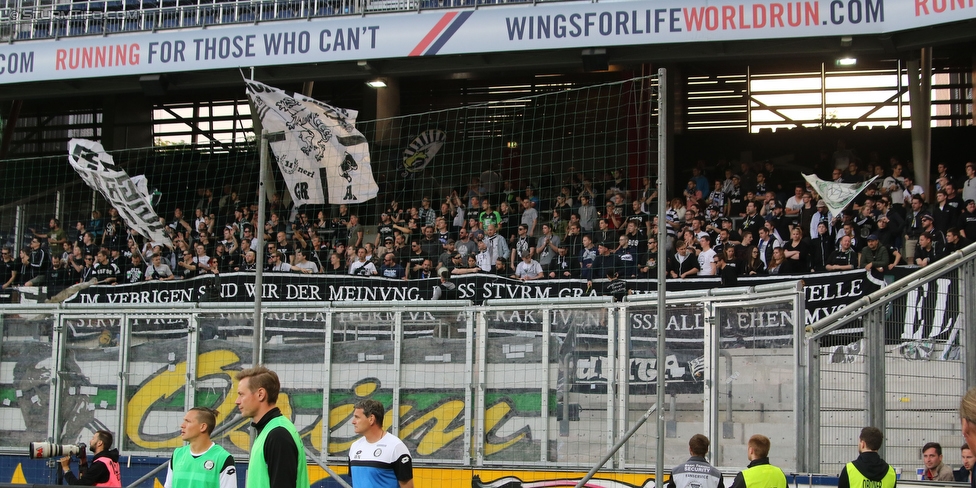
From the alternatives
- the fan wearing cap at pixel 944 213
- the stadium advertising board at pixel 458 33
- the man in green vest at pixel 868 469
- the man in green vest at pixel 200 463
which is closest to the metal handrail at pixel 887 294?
the man in green vest at pixel 868 469

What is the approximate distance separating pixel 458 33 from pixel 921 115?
871 centimetres

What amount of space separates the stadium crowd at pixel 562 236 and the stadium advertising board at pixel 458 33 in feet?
8.07

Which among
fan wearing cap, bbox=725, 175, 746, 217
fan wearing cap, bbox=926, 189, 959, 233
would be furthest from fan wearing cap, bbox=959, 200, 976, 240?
fan wearing cap, bbox=725, 175, 746, 217

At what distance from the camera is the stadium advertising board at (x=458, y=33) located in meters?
17.2

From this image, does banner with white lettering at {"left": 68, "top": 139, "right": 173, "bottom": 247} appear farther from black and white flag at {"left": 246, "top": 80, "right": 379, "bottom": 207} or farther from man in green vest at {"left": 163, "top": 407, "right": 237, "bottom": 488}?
man in green vest at {"left": 163, "top": 407, "right": 237, "bottom": 488}

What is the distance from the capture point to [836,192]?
53.0ft

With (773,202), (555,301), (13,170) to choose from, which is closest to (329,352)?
(555,301)

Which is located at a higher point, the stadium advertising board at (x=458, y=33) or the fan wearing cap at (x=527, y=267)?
the stadium advertising board at (x=458, y=33)

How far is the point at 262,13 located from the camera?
19.7 m

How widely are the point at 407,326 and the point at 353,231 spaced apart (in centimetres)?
735

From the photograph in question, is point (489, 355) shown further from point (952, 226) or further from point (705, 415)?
point (952, 226)

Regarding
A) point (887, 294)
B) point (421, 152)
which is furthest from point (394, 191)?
point (887, 294)

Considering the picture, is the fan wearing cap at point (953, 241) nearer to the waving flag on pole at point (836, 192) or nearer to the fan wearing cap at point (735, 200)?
the waving flag on pole at point (836, 192)

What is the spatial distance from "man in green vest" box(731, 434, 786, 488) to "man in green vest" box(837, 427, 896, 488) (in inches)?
19.4
